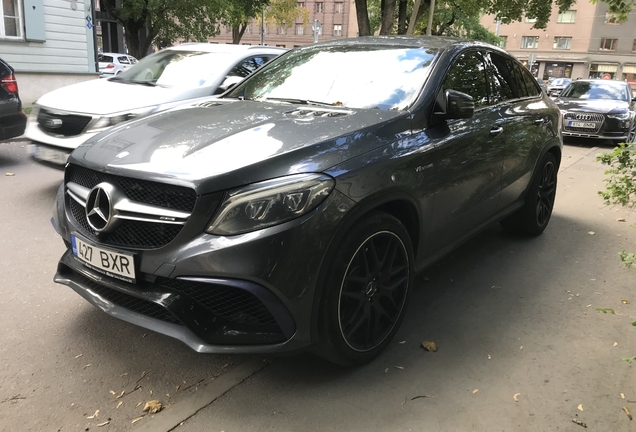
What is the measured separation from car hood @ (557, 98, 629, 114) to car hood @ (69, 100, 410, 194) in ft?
35.6

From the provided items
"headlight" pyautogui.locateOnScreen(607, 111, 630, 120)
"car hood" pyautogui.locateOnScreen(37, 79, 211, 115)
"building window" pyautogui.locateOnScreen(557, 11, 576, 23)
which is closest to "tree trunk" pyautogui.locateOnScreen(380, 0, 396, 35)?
"headlight" pyautogui.locateOnScreen(607, 111, 630, 120)

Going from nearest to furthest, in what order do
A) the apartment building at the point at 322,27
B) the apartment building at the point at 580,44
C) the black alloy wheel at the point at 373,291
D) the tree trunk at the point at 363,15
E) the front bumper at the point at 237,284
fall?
the front bumper at the point at 237,284
the black alloy wheel at the point at 373,291
the tree trunk at the point at 363,15
the apartment building at the point at 580,44
the apartment building at the point at 322,27

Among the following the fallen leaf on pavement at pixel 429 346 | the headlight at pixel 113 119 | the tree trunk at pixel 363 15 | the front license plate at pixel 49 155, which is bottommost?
the fallen leaf on pavement at pixel 429 346

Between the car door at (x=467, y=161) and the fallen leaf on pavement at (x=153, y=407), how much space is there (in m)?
1.84

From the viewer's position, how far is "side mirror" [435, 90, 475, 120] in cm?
317

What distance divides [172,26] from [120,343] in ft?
88.5

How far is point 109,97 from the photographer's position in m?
5.89

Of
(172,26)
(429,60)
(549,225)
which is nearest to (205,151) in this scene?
(429,60)

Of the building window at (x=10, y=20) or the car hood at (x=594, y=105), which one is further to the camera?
the building window at (x=10, y=20)

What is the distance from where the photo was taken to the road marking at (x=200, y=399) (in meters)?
2.42

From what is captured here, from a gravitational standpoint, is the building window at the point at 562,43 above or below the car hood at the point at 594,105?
above

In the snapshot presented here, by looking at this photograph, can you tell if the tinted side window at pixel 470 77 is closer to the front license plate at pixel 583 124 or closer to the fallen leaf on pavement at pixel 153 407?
the fallen leaf on pavement at pixel 153 407

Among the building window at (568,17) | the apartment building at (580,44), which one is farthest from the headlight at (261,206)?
the building window at (568,17)

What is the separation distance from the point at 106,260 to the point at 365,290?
4.19ft
